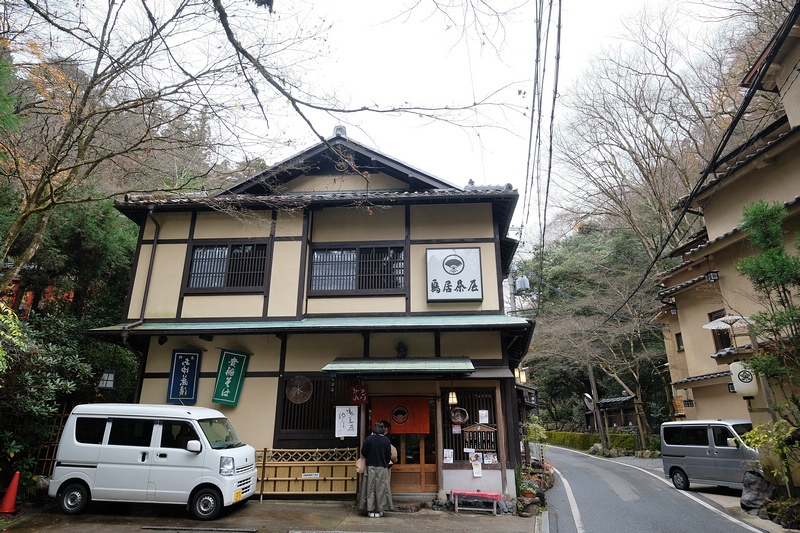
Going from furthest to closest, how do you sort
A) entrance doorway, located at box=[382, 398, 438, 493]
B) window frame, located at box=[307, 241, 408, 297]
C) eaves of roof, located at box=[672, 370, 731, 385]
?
eaves of roof, located at box=[672, 370, 731, 385] → window frame, located at box=[307, 241, 408, 297] → entrance doorway, located at box=[382, 398, 438, 493]

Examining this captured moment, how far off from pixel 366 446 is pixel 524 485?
417cm

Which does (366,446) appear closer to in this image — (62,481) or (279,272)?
(279,272)

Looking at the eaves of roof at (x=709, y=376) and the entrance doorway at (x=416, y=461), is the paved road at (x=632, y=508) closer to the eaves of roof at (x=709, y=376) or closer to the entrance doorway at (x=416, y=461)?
the entrance doorway at (x=416, y=461)

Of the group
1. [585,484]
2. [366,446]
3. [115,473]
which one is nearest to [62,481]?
[115,473]

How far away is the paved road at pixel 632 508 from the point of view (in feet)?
27.7

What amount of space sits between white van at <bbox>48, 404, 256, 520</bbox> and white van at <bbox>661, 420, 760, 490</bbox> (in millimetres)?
11745

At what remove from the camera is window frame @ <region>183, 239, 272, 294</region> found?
11.5 m

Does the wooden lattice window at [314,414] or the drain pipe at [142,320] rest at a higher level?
the drain pipe at [142,320]

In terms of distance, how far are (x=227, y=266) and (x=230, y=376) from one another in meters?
2.94

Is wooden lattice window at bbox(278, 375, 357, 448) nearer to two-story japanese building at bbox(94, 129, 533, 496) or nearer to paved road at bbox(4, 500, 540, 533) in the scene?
two-story japanese building at bbox(94, 129, 533, 496)

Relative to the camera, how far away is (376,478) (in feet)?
29.4

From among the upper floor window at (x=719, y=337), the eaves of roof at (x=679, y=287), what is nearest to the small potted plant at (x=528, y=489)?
the eaves of roof at (x=679, y=287)

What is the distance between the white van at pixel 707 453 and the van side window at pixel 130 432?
43.5 ft

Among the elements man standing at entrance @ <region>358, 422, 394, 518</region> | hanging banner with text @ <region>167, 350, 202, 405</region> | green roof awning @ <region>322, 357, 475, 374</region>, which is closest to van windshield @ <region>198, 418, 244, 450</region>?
hanging banner with text @ <region>167, 350, 202, 405</region>
